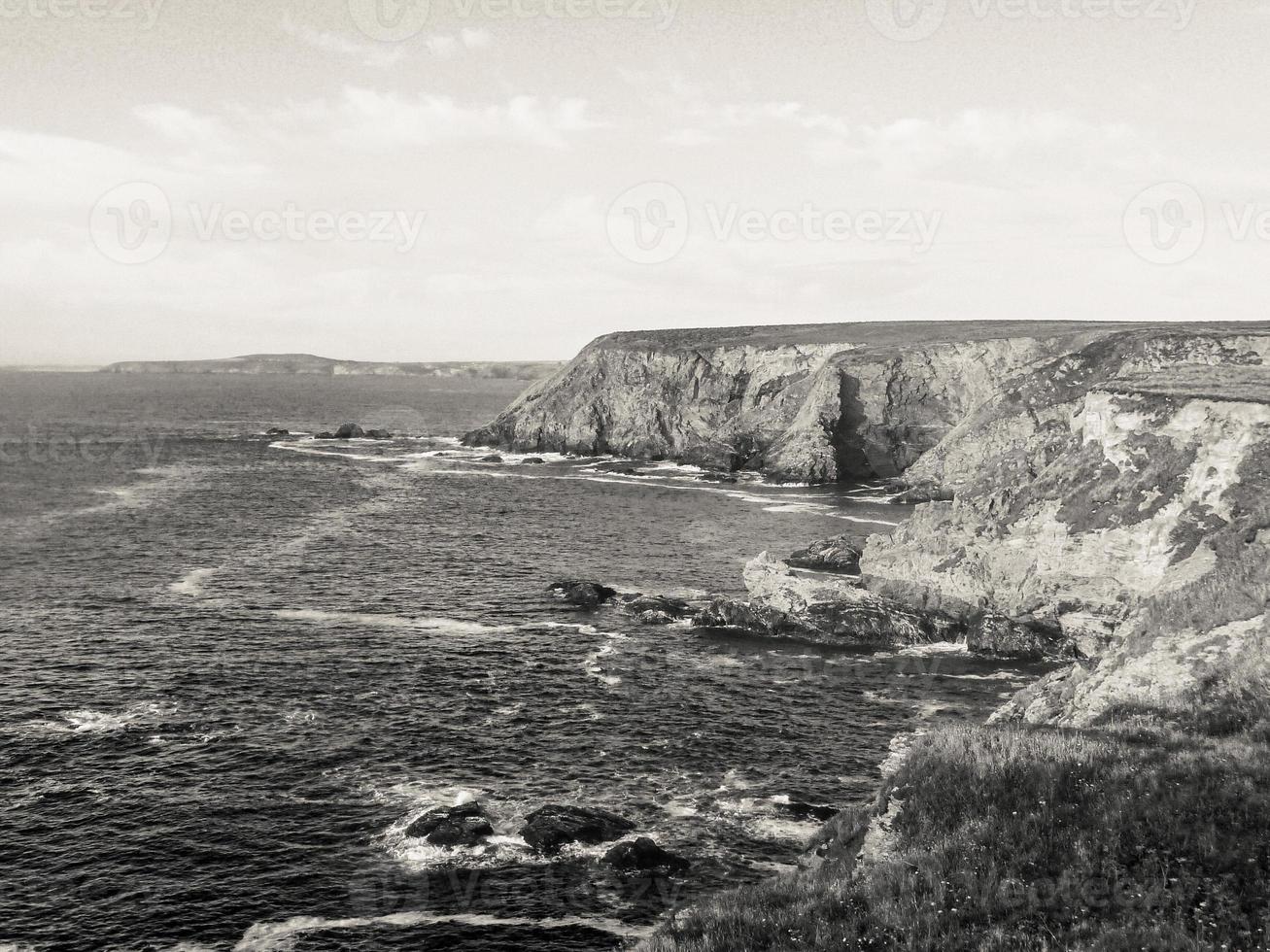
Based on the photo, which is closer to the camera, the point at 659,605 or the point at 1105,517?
the point at 1105,517

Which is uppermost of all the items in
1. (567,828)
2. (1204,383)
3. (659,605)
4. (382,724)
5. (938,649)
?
(1204,383)

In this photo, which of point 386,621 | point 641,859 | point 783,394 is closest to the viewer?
point 641,859

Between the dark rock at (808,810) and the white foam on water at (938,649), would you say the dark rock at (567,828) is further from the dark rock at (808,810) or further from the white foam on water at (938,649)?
the white foam on water at (938,649)

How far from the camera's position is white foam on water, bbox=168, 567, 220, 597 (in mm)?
65375

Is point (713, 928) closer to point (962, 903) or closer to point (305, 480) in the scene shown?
point (962, 903)

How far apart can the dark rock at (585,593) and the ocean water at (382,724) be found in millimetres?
1354

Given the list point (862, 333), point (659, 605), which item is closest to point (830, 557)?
point (659, 605)

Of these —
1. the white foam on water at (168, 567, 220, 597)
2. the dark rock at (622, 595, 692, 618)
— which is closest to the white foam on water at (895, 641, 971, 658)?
the dark rock at (622, 595, 692, 618)

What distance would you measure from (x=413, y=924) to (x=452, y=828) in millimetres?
4603

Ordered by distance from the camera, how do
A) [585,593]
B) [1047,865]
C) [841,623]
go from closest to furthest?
[1047,865] → [841,623] → [585,593]

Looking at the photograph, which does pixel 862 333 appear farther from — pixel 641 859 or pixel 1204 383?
pixel 641 859

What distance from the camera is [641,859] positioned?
32062 millimetres

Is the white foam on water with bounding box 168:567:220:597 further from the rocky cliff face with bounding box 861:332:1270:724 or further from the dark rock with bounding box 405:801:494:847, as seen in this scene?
the rocky cliff face with bounding box 861:332:1270:724

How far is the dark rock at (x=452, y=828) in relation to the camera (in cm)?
3347
